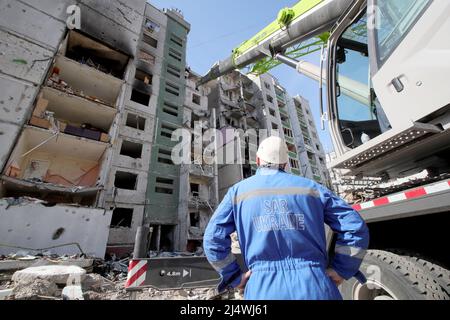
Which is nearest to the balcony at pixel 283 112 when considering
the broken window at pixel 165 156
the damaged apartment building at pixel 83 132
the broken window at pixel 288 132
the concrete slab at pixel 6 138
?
the broken window at pixel 288 132

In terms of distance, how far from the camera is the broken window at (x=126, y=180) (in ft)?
52.5

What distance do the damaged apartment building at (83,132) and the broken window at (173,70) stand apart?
3.04ft

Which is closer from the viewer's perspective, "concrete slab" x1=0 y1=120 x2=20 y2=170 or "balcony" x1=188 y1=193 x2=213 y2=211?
"concrete slab" x1=0 y1=120 x2=20 y2=170

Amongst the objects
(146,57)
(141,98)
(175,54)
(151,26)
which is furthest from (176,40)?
(141,98)

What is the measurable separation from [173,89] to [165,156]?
7715 mm

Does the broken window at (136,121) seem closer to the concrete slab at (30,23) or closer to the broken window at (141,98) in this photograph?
the broken window at (141,98)

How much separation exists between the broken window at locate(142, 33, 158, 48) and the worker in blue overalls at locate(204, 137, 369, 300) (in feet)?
82.1

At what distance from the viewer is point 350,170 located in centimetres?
277

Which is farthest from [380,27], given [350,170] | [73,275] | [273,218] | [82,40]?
[82,40]

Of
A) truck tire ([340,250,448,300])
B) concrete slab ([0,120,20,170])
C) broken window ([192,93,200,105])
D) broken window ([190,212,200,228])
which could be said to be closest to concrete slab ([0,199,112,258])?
concrete slab ([0,120,20,170])

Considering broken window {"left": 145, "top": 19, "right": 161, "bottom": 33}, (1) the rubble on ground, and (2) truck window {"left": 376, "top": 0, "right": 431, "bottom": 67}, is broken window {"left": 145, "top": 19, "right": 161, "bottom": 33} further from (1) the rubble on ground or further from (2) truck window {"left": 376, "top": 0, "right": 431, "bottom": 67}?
(2) truck window {"left": 376, "top": 0, "right": 431, "bottom": 67}

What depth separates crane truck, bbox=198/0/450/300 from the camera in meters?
1.62

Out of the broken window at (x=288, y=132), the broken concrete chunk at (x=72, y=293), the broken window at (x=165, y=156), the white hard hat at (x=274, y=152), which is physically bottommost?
the broken concrete chunk at (x=72, y=293)

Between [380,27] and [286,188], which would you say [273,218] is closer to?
[286,188]
